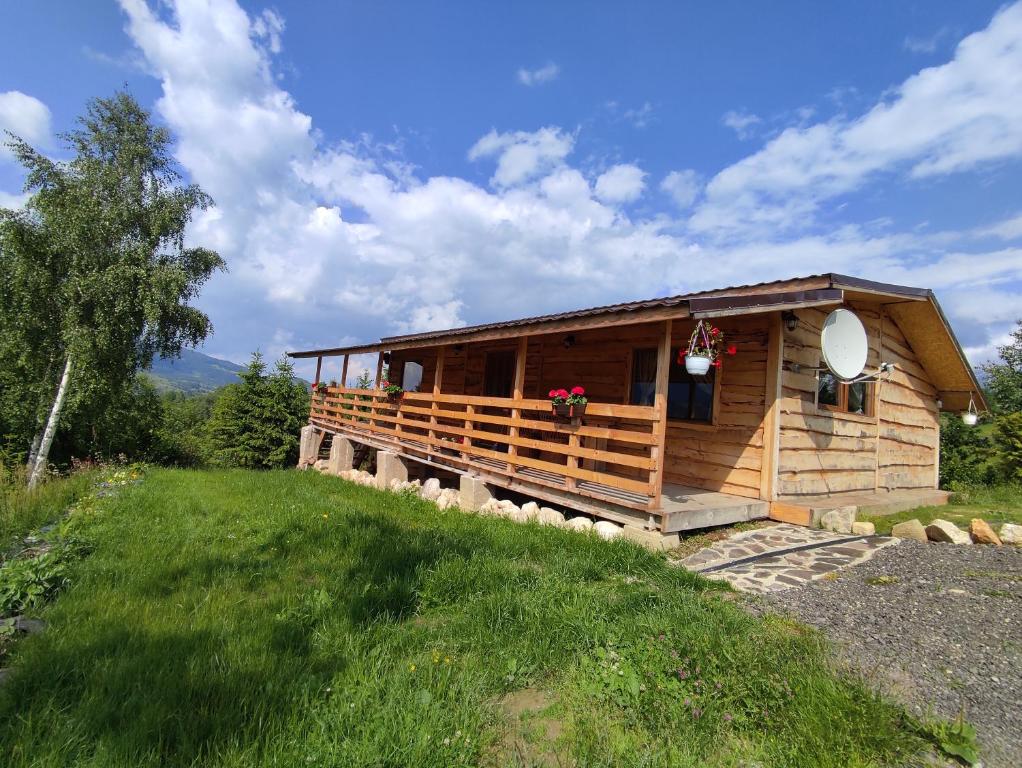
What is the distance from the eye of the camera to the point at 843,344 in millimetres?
7004

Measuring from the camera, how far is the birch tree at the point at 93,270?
12883mm

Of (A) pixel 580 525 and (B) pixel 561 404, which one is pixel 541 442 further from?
(A) pixel 580 525

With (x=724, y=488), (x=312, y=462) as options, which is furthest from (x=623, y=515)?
(x=312, y=462)

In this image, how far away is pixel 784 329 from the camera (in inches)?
270

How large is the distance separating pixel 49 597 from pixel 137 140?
635 inches

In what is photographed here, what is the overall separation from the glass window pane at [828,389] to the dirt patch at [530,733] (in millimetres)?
7163

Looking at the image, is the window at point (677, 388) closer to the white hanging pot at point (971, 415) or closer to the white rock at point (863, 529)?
the white rock at point (863, 529)

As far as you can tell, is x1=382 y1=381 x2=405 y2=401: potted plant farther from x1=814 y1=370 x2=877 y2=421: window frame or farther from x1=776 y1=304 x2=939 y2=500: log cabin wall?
x1=814 y1=370 x2=877 y2=421: window frame

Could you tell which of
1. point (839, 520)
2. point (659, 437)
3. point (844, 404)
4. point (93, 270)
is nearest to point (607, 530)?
point (659, 437)

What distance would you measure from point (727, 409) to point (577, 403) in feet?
8.40

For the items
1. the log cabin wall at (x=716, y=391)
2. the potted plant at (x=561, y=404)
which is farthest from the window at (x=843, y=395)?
the potted plant at (x=561, y=404)

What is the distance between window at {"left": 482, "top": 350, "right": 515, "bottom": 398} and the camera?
11.7 meters

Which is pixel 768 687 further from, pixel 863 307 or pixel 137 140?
pixel 137 140

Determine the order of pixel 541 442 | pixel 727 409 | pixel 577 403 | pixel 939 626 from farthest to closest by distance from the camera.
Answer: pixel 727 409
pixel 541 442
pixel 577 403
pixel 939 626
